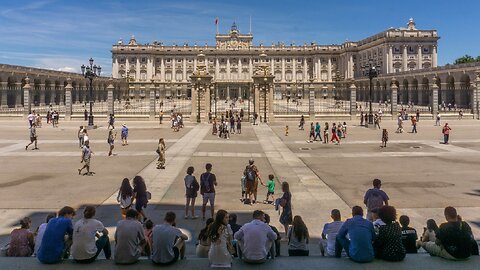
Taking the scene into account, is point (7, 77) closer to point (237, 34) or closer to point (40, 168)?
point (40, 168)

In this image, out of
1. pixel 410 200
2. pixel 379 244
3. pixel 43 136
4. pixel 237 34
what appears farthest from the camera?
pixel 237 34

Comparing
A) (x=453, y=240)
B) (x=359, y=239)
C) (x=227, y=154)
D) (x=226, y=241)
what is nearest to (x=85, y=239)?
(x=226, y=241)

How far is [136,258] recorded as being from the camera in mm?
6777

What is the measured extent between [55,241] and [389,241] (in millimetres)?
5288

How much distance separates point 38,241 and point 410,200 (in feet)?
34.0

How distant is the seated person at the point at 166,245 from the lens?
6.68m

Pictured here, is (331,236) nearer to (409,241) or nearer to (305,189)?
(409,241)

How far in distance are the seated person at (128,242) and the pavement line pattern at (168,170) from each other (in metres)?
6.11

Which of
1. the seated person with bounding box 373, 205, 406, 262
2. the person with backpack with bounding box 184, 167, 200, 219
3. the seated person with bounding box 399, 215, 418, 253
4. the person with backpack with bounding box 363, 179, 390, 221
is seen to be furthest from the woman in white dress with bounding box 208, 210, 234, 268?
the person with backpack with bounding box 184, 167, 200, 219


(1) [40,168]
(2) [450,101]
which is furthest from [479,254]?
(2) [450,101]

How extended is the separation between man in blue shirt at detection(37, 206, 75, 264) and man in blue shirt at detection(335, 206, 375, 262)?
4494 millimetres

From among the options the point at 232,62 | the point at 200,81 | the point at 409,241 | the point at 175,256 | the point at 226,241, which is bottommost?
the point at 175,256

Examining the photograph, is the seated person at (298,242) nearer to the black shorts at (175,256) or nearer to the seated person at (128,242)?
the black shorts at (175,256)

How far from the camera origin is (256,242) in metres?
6.65
